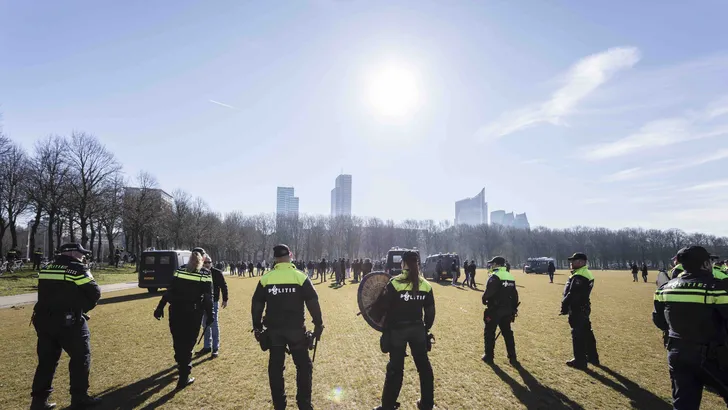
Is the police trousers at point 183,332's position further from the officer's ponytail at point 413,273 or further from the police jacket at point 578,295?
the police jacket at point 578,295

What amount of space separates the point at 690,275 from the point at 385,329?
3.75 meters

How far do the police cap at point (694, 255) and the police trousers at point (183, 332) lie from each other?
Answer: 7092mm

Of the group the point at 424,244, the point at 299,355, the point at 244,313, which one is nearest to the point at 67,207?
the point at 244,313

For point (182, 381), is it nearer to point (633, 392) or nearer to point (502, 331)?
point (502, 331)

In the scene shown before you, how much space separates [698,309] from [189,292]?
23.4 feet

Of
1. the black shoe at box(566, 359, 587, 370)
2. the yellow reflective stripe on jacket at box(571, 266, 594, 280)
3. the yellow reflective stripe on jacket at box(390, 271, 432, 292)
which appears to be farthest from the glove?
the yellow reflective stripe on jacket at box(571, 266, 594, 280)

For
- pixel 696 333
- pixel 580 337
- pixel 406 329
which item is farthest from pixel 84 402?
pixel 580 337

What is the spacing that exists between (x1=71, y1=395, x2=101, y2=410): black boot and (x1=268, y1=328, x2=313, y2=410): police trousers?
108 inches

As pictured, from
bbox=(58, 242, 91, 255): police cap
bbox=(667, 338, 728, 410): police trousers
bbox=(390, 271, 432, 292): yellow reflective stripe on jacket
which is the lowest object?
bbox=(667, 338, 728, 410): police trousers

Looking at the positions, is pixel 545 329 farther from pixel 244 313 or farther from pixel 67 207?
pixel 67 207

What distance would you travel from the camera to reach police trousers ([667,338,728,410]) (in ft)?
13.4

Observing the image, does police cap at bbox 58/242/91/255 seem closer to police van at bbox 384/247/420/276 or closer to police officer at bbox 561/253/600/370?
police officer at bbox 561/253/600/370

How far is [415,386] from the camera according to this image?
637 centimetres

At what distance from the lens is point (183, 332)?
6.34 m
